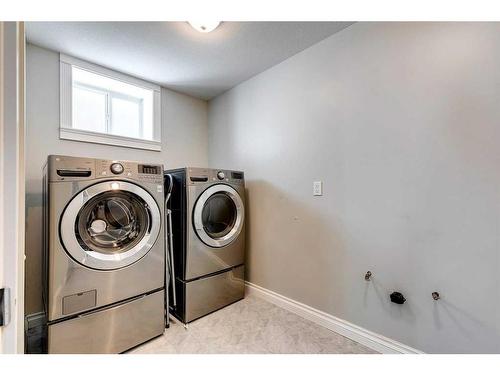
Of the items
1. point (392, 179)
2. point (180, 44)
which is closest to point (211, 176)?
point (180, 44)

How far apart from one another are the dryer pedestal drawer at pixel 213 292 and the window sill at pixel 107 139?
147 cm

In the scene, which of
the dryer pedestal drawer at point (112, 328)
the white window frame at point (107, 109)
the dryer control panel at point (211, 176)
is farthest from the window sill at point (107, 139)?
the dryer pedestal drawer at point (112, 328)

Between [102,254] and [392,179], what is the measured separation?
1.90 meters

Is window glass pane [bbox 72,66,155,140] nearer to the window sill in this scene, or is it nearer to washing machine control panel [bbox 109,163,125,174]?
the window sill

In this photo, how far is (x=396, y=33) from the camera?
4.76ft

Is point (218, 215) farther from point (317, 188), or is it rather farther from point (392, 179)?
point (392, 179)

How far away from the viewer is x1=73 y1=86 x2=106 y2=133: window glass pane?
2.15 meters

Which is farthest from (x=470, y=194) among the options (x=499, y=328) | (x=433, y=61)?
(x=433, y=61)

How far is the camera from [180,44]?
184 cm

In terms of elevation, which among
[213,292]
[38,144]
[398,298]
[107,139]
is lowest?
[213,292]

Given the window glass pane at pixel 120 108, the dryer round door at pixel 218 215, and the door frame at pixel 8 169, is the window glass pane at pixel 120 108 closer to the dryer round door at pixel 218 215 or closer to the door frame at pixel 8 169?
the dryer round door at pixel 218 215

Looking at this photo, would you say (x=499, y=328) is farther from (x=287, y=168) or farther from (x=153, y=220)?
(x=153, y=220)

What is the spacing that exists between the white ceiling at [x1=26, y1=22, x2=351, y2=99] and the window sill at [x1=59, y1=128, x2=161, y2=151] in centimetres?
64

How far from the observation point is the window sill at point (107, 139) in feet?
6.52
